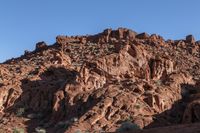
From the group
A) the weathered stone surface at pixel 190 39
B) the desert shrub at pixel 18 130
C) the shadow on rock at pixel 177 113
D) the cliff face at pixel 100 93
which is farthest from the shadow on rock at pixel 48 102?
the weathered stone surface at pixel 190 39

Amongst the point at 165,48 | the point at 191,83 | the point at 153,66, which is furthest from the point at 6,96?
the point at 165,48

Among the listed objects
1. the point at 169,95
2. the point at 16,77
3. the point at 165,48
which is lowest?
the point at 169,95

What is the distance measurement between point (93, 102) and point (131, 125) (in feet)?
30.6

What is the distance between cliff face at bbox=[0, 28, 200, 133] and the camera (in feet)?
123

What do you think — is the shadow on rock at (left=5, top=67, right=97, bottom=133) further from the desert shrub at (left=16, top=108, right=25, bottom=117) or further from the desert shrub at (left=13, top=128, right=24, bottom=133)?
the desert shrub at (left=13, top=128, right=24, bottom=133)

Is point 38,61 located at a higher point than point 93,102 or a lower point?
higher

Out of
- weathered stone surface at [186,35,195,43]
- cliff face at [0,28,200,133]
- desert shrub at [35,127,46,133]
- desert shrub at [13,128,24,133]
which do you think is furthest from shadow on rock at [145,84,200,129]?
weathered stone surface at [186,35,195,43]

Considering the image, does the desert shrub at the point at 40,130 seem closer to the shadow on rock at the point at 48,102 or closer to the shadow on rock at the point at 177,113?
the shadow on rock at the point at 48,102

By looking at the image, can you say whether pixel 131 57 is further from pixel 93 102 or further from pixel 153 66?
pixel 93 102

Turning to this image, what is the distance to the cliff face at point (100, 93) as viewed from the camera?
123ft

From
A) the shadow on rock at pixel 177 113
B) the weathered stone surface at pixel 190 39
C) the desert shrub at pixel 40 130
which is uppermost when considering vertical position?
the weathered stone surface at pixel 190 39

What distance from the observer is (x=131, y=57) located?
162ft

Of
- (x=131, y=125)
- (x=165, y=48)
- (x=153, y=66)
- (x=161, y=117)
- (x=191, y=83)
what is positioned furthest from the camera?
(x=165, y=48)

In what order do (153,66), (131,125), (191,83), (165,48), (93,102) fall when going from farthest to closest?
(165,48), (153,66), (191,83), (93,102), (131,125)
